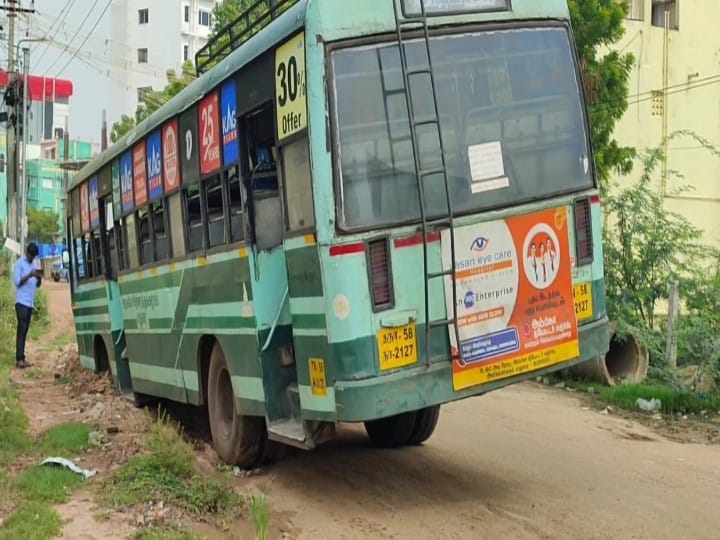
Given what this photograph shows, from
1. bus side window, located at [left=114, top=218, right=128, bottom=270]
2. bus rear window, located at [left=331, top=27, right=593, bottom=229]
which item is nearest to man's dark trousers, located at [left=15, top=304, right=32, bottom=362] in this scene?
bus side window, located at [left=114, top=218, right=128, bottom=270]

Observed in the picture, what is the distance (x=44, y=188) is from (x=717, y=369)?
71529mm

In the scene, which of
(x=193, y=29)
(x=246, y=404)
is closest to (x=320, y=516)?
(x=246, y=404)

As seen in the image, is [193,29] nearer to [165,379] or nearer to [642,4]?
[642,4]

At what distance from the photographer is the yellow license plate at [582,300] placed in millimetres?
6680

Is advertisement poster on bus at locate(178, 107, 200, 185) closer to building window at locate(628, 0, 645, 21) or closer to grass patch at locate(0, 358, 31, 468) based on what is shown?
grass patch at locate(0, 358, 31, 468)

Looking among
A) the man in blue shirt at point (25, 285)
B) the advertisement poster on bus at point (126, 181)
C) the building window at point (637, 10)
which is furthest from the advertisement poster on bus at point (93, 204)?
the building window at point (637, 10)

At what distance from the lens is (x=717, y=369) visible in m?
11.2

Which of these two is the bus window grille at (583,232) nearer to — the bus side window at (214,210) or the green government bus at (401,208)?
the green government bus at (401,208)

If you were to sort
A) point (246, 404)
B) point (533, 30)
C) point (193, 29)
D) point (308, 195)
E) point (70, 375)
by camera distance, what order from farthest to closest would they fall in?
point (193, 29) → point (70, 375) → point (246, 404) → point (533, 30) → point (308, 195)

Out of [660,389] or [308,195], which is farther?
[660,389]

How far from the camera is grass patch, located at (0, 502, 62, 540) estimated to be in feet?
18.7

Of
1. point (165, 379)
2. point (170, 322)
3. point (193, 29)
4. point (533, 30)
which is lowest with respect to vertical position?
point (165, 379)

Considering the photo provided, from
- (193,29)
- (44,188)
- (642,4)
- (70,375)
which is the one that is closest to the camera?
(70,375)

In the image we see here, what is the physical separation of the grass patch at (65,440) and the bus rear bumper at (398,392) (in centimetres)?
346
